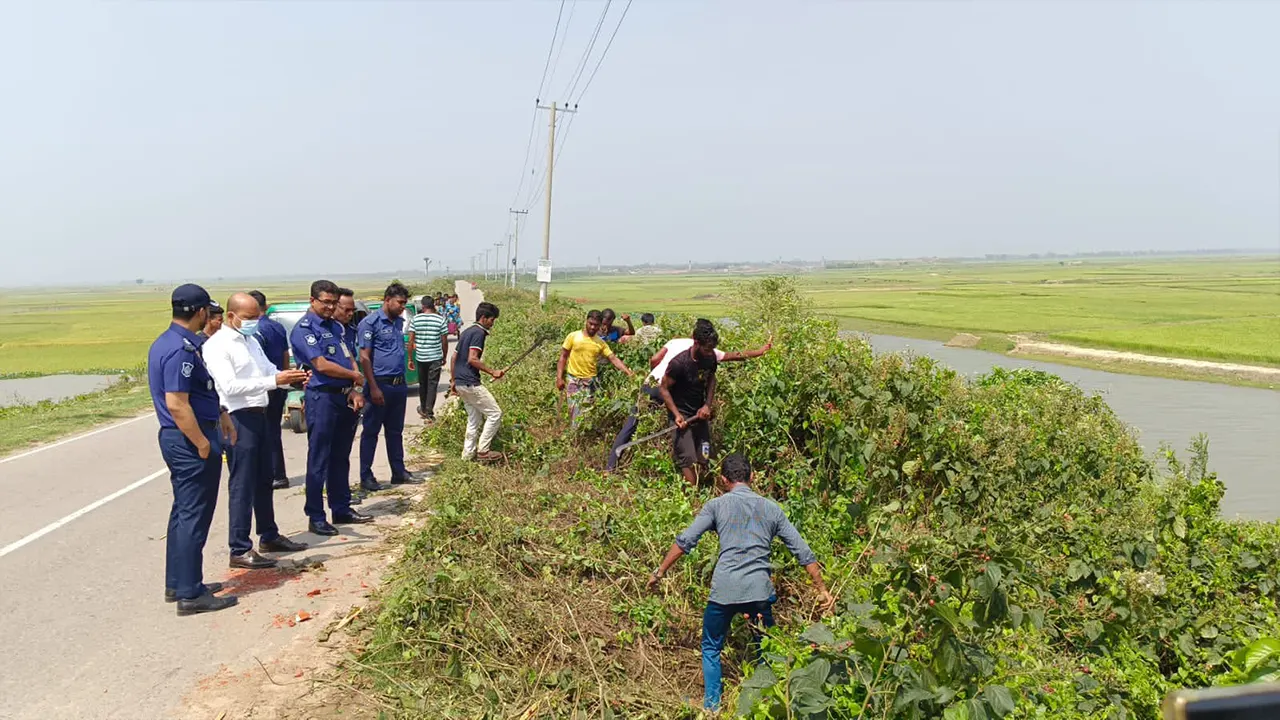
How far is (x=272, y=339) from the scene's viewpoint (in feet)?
24.5

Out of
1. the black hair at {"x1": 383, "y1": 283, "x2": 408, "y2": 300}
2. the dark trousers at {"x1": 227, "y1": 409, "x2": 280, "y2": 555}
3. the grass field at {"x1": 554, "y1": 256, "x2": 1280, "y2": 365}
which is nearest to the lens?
the dark trousers at {"x1": 227, "y1": 409, "x2": 280, "y2": 555}

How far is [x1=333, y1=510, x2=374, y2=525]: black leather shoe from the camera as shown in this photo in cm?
693

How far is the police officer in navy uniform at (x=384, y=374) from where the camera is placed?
7.75 m

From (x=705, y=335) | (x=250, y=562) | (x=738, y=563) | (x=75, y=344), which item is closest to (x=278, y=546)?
(x=250, y=562)

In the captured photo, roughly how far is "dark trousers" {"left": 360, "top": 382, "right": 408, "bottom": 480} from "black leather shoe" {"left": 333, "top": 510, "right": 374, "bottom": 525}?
2.99 feet

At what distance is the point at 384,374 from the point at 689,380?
3251mm

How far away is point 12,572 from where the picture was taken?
5.77m

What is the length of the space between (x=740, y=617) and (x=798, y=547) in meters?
0.70

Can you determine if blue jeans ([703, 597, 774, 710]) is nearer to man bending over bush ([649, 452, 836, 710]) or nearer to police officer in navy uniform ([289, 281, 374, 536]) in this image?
man bending over bush ([649, 452, 836, 710])

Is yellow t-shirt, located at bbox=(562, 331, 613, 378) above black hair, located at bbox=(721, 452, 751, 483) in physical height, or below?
above

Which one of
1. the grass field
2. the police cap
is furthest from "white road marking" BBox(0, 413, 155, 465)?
the grass field

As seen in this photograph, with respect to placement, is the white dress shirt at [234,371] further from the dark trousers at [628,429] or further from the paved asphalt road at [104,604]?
the dark trousers at [628,429]

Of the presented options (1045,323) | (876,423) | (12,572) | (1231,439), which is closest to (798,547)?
(876,423)

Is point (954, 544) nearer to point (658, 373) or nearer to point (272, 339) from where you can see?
point (658, 373)
